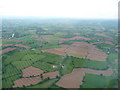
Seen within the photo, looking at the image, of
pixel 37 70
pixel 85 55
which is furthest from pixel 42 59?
pixel 85 55

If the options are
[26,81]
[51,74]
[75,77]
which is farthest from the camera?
[51,74]

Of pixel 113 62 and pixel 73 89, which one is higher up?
pixel 113 62

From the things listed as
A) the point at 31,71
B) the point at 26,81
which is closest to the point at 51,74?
the point at 31,71

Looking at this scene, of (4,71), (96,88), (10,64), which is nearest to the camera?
(96,88)

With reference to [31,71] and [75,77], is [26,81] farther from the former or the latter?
[75,77]

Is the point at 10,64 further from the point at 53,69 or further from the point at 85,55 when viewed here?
the point at 85,55

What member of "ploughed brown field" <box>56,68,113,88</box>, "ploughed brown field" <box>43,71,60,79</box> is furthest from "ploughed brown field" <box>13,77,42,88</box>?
"ploughed brown field" <box>56,68,113,88</box>
